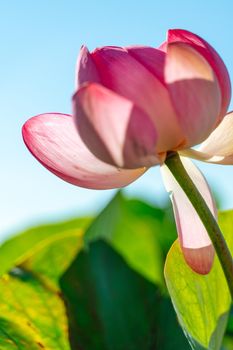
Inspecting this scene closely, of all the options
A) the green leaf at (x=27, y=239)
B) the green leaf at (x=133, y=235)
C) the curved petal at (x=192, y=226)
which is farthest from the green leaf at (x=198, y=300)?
the green leaf at (x=27, y=239)

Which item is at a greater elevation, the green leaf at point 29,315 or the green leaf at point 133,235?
the green leaf at point 29,315

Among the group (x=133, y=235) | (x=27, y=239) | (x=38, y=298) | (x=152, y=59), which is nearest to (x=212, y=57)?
(x=152, y=59)

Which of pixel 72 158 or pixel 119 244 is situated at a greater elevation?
pixel 72 158

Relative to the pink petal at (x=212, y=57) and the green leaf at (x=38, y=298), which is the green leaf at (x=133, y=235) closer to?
the green leaf at (x=38, y=298)

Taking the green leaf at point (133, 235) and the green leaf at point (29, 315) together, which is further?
the green leaf at point (133, 235)

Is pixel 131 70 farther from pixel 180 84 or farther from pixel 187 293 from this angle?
pixel 187 293

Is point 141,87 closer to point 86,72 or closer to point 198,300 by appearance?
point 86,72

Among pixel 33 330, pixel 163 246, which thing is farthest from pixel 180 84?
pixel 163 246
